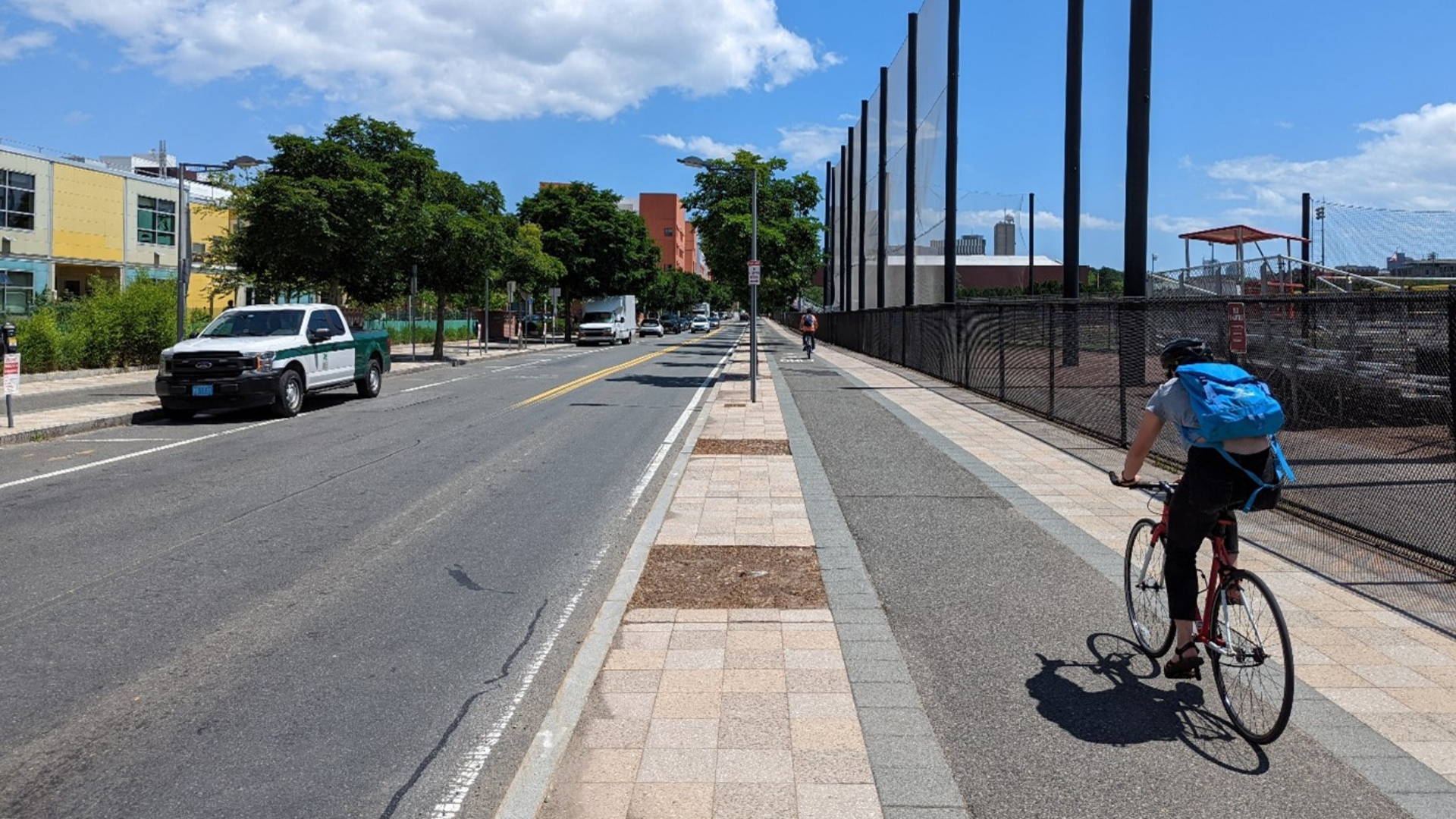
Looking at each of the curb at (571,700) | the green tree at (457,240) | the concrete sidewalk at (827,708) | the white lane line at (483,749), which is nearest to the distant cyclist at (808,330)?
the green tree at (457,240)

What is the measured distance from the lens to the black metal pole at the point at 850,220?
6388cm

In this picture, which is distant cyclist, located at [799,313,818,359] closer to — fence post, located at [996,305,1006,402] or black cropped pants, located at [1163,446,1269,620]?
fence post, located at [996,305,1006,402]

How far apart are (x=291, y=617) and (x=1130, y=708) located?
4.52 m

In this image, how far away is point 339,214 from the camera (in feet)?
96.6

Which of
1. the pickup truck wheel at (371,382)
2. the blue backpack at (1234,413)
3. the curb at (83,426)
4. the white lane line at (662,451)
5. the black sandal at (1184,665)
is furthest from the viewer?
the pickup truck wheel at (371,382)

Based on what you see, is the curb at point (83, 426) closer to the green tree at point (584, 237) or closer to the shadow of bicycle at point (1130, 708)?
the shadow of bicycle at point (1130, 708)

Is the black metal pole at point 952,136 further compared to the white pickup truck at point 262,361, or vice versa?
the black metal pole at point 952,136

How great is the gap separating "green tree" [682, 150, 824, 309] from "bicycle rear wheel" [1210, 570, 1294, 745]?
78.6 ft

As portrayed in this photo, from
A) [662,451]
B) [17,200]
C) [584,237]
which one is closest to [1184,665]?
[662,451]

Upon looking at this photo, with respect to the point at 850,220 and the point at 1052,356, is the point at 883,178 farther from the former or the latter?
the point at 1052,356

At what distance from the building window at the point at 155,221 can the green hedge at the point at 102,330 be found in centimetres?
2219

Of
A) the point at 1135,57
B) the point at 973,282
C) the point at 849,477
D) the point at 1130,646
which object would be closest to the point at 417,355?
the point at 1135,57

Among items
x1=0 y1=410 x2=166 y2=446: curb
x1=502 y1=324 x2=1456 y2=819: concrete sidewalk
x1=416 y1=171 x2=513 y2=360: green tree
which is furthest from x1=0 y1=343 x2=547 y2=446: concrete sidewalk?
x1=502 y1=324 x2=1456 y2=819: concrete sidewalk

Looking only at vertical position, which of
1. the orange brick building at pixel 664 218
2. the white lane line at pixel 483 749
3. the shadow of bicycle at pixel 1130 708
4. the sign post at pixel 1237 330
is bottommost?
the white lane line at pixel 483 749
